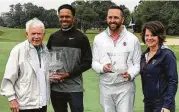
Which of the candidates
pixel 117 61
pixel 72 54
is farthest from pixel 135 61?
pixel 72 54

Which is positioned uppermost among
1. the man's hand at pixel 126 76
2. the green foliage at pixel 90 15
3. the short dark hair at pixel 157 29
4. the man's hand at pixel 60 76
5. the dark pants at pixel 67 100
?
the short dark hair at pixel 157 29

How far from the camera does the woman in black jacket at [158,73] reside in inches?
175

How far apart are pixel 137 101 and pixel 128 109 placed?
344cm

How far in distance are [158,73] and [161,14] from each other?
67.5 m

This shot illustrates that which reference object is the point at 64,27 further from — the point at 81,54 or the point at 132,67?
the point at 132,67

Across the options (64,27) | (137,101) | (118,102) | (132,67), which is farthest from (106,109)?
(137,101)

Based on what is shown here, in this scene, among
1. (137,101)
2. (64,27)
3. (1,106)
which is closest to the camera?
(64,27)

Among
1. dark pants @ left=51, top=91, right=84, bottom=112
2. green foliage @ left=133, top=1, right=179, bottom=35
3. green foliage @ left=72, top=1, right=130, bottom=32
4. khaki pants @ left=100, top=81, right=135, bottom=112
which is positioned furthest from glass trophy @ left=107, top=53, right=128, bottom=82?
green foliage @ left=72, top=1, right=130, bottom=32

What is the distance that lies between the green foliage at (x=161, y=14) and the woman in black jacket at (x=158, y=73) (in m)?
60.6

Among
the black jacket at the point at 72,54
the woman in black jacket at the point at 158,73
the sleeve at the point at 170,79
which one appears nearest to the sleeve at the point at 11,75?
the black jacket at the point at 72,54

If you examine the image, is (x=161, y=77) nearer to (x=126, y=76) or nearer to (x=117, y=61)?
(x=126, y=76)

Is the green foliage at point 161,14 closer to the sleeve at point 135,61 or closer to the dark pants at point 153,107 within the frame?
the sleeve at point 135,61

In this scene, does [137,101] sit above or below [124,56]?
below

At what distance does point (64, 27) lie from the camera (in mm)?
5426
